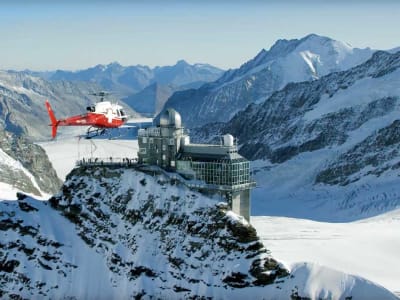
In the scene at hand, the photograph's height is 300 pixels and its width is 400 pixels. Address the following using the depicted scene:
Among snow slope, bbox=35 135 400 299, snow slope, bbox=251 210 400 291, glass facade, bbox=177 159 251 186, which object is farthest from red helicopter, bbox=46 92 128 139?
snow slope, bbox=251 210 400 291

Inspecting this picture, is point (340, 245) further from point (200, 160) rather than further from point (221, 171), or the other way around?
point (200, 160)

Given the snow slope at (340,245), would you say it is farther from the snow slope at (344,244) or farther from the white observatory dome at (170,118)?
the white observatory dome at (170,118)

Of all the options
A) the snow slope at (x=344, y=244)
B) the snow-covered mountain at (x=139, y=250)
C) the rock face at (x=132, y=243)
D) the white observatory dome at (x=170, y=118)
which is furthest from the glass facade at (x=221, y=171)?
the snow slope at (x=344, y=244)

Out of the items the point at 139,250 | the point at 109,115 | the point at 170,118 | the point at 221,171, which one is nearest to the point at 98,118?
the point at 109,115

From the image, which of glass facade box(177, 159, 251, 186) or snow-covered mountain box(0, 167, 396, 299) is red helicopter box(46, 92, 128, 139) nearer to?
snow-covered mountain box(0, 167, 396, 299)

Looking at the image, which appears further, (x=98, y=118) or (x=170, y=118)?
(x=170, y=118)

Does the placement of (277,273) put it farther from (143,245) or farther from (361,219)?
(361,219)

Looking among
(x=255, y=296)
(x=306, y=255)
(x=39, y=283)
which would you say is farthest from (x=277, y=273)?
(x=39, y=283)
